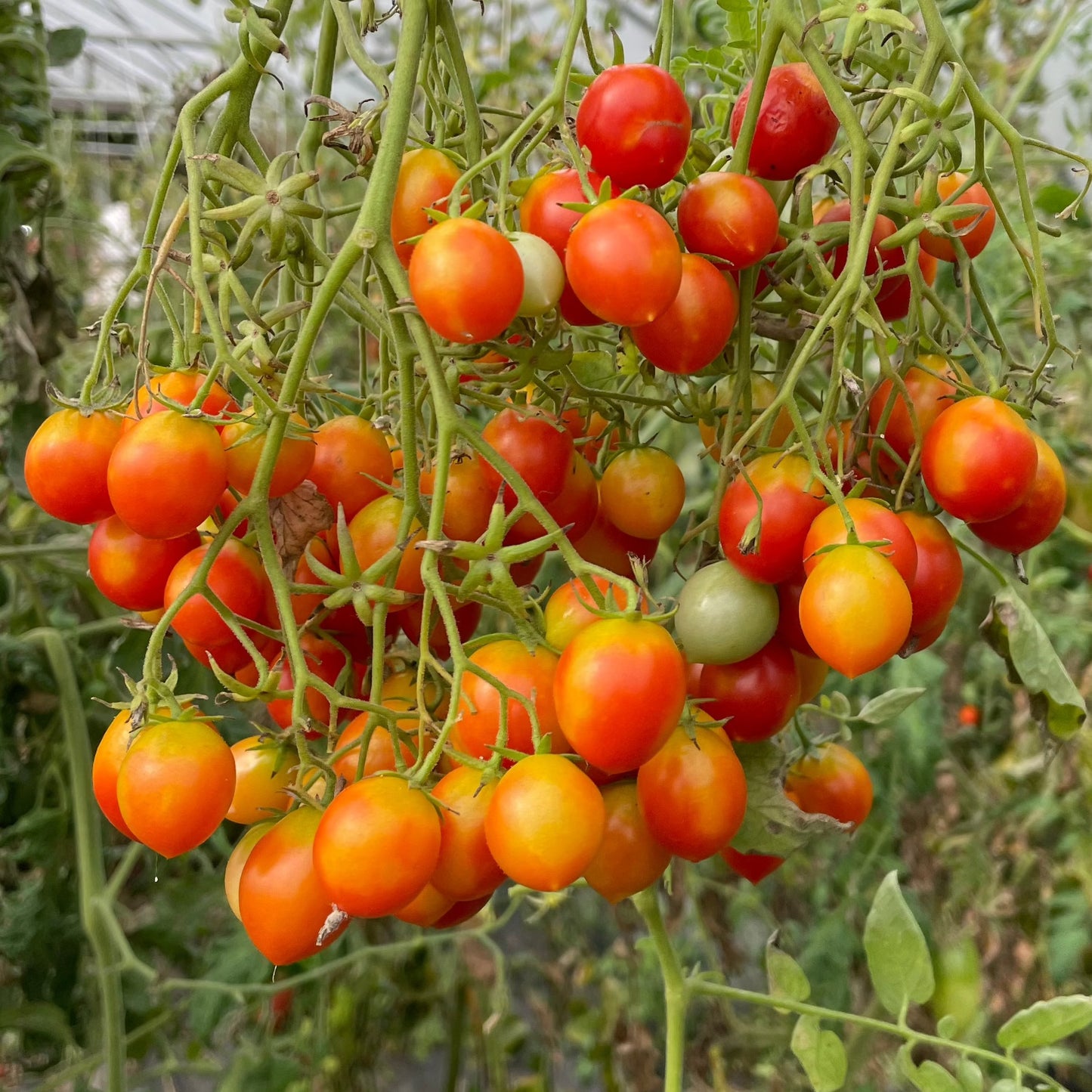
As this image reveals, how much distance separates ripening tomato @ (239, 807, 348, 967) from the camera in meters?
0.44

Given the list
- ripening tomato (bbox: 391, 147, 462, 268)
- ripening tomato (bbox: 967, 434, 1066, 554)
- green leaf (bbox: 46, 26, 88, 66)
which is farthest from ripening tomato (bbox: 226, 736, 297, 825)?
green leaf (bbox: 46, 26, 88, 66)

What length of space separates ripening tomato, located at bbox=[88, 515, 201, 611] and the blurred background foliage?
13.9 inches

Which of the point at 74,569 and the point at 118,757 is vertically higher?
the point at 118,757

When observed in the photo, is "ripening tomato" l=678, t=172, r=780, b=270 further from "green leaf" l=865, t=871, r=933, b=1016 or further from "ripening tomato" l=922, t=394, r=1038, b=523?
"green leaf" l=865, t=871, r=933, b=1016

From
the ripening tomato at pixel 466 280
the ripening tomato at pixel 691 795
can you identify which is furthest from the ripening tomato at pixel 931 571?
the ripening tomato at pixel 466 280

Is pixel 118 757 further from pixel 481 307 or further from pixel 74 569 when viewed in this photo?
pixel 74 569

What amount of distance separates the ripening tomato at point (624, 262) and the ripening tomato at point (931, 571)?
0.17 m

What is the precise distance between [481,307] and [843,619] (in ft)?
0.66

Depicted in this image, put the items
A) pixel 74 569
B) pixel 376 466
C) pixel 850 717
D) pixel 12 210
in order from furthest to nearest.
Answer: pixel 74 569 < pixel 12 210 < pixel 850 717 < pixel 376 466

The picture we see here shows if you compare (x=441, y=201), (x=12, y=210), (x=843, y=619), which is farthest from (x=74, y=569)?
(x=843, y=619)

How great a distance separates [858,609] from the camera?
16.8 inches

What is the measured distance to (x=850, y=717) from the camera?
706 mm

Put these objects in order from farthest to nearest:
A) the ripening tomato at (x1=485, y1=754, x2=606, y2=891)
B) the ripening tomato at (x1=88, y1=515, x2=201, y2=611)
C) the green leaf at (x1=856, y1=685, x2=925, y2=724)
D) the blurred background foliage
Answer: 1. the blurred background foliage
2. the green leaf at (x1=856, y1=685, x2=925, y2=724)
3. the ripening tomato at (x1=88, y1=515, x2=201, y2=611)
4. the ripening tomato at (x1=485, y1=754, x2=606, y2=891)

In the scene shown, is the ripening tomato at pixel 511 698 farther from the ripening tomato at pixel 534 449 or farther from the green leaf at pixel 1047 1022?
the green leaf at pixel 1047 1022
